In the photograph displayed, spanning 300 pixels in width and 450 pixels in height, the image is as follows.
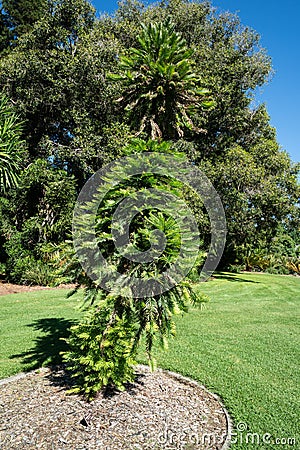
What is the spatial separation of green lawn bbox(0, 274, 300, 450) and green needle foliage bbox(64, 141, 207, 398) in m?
1.17

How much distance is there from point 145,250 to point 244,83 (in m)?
14.0

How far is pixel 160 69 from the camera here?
3.43 meters

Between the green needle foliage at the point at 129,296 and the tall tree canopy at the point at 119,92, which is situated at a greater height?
the tall tree canopy at the point at 119,92

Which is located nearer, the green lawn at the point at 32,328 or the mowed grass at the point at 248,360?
the mowed grass at the point at 248,360

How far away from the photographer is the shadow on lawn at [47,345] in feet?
16.0

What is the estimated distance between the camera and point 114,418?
320 cm

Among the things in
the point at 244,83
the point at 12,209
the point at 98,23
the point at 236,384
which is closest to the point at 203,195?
the point at 244,83

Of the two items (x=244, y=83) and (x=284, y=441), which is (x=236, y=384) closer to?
(x=284, y=441)

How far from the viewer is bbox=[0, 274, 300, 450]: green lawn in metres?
3.63

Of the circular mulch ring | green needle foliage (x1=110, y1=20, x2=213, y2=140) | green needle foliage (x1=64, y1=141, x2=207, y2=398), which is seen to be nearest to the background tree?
green needle foliage (x1=110, y1=20, x2=213, y2=140)

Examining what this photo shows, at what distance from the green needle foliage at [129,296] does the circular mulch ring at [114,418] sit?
241 mm

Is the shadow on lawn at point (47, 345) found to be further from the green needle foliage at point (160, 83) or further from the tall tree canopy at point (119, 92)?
the tall tree canopy at point (119, 92)

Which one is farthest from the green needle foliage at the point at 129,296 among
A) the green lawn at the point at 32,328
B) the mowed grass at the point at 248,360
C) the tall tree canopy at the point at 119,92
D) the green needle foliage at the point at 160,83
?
the tall tree canopy at the point at 119,92

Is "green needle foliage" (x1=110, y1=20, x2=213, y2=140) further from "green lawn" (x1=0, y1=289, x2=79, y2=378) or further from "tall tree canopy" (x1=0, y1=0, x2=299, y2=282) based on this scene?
"tall tree canopy" (x1=0, y1=0, x2=299, y2=282)
